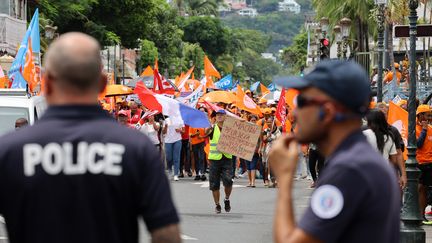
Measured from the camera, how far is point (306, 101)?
4703 mm

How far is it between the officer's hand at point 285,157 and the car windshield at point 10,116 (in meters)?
11.1

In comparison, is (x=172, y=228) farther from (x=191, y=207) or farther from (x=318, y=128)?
(x=191, y=207)

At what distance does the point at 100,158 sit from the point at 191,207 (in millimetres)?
15912

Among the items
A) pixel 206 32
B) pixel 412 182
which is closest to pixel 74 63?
pixel 412 182

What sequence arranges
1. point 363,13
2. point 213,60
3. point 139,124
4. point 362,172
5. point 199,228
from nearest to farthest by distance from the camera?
point 362,172 → point 199,228 → point 139,124 → point 363,13 → point 213,60

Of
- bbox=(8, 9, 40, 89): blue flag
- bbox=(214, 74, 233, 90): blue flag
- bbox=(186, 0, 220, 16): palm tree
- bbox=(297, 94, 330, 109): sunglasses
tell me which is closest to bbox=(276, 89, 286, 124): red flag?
bbox=(8, 9, 40, 89): blue flag

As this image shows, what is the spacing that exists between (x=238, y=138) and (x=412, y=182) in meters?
6.36

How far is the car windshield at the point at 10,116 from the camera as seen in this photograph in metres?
15.7

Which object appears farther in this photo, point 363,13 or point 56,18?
point 56,18

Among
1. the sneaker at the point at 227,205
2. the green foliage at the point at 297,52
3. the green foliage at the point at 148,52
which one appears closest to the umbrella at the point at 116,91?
the sneaker at the point at 227,205

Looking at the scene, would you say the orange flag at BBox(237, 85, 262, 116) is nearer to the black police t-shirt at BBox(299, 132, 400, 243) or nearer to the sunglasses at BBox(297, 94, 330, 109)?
the sunglasses at BBox(297, 94, 330, 109)

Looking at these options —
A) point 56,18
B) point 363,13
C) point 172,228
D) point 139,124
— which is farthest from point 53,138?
point 56,18

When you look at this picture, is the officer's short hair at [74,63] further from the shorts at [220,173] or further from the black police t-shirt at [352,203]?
the shorts at [220,173]

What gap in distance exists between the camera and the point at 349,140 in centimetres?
468
